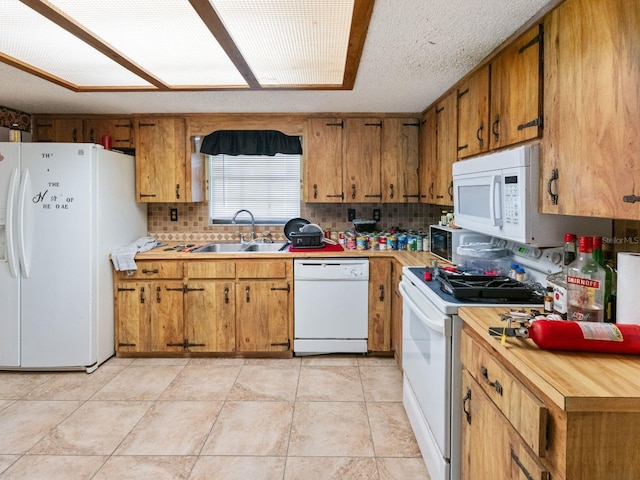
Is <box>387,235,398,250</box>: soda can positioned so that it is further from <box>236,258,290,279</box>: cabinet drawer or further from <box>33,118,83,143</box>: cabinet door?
<box>33,118,83,143</box>: cabinet door

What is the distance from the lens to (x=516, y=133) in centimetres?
204

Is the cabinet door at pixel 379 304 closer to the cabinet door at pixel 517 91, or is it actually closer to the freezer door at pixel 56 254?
the cabinet door at pixel 517 91

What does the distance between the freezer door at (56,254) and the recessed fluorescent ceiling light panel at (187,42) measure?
63 cm

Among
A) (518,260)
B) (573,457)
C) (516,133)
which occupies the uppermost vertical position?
(516,133)

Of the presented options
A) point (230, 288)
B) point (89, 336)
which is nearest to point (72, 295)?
point (89, 336)

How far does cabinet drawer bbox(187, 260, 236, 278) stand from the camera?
3695 mm

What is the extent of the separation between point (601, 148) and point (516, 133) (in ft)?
2.25

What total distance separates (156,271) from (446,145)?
247cm

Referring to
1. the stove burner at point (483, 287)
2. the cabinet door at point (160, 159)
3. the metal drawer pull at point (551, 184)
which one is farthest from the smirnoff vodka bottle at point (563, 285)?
the cabinet door at point (160, 159)

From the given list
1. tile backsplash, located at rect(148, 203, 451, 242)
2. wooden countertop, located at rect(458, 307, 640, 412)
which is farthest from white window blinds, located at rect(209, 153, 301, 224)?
wooden countertop, located at rect(458, 307, 640, 412)

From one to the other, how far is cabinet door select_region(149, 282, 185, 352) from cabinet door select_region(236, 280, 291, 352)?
476 millimetres

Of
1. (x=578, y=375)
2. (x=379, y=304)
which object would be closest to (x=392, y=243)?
(x=379, y=304)

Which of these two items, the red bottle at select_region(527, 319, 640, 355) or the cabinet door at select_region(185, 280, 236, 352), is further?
the cabinet door at select_region(185, 280, 236, 352)

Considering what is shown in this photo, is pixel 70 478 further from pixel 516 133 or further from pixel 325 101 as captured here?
pixel 325 101
